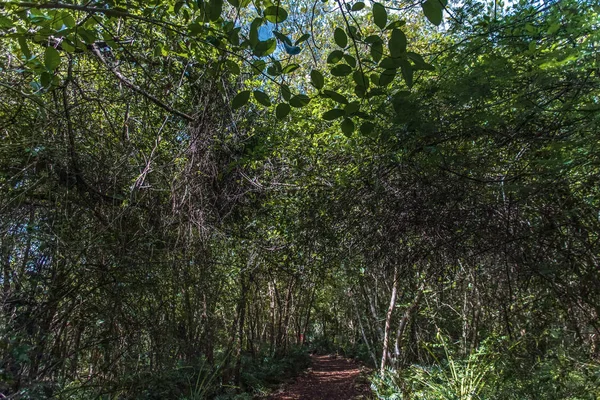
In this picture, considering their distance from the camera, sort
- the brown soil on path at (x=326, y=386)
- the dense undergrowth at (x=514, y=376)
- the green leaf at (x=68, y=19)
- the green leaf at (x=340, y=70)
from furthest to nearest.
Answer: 1. the brown soil on path at (x=326, y=386)
2. the dense undergrowth at (x=514, y=376)
3. the green leaf at (x=68, y=19)
4. the green leaf at (x=340, y=70)

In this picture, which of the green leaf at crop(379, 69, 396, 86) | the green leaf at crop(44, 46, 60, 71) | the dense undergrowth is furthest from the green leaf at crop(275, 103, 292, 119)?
the dense undergrowth

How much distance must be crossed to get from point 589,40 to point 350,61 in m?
1.27

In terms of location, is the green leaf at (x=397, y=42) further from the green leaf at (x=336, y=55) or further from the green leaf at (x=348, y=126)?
the green leaf at (x=348, y=126)

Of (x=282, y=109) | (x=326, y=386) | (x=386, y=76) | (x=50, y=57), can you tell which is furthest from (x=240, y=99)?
(x=326, y=386)

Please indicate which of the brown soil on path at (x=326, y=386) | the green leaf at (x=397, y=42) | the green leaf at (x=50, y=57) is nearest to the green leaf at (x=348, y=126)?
the green leaf at (x=397, y=42)

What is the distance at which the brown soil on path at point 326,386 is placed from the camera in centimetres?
762

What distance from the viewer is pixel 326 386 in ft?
29.1

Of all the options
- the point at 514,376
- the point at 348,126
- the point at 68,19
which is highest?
the point at 68,19

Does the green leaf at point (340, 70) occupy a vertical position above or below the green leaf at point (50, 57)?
below

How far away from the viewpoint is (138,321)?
3.48 m

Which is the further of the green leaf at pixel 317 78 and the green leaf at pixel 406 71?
the green leaf at pixel 317 78

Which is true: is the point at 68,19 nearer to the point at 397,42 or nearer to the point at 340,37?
the point at 340,37

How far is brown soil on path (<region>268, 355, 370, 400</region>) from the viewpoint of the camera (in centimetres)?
762

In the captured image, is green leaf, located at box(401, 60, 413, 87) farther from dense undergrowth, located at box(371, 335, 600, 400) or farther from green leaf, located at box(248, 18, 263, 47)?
dense undergrowth, located at box(371, 335, 600, 400)
